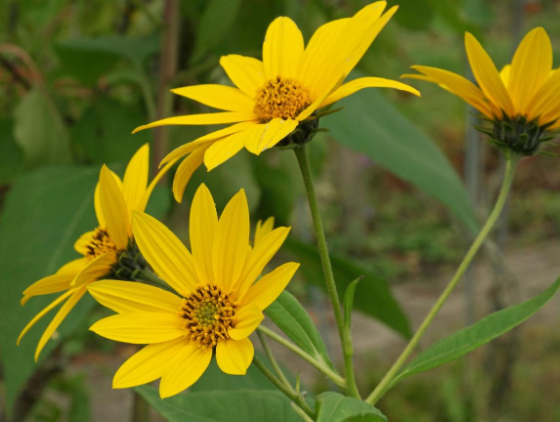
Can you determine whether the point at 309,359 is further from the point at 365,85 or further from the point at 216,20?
the point at 216,20

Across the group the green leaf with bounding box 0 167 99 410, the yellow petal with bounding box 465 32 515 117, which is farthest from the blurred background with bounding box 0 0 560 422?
the yellow petal with bounding box 465 32 515 117

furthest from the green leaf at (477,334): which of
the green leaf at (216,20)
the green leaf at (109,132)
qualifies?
the green leaf at (109,132)

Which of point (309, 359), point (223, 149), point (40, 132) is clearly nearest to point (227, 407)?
point (309, 359)

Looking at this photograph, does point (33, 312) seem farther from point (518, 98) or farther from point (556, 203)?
point (556, 203)

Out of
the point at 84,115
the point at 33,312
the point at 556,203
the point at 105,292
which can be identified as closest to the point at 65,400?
the point at 84,115

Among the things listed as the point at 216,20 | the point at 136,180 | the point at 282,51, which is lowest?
the point at 136,180

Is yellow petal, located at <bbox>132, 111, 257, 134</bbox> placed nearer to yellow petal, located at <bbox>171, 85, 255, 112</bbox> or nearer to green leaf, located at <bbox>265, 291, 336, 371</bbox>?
yellow petal, located at <bbox>171, 85, 255, 112</bbox>
